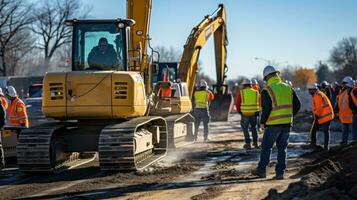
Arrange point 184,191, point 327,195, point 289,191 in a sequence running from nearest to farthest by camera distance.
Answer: point 327,195
point 289,191
point 184,191

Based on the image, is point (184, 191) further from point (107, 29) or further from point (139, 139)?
point (107, 29)

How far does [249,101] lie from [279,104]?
6276 mm

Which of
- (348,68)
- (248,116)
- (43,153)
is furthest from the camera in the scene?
(348,68)

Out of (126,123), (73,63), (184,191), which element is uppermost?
(73,63)

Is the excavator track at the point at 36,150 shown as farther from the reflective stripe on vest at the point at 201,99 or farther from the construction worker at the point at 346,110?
the reflective stripe on vest at the point at 201,99

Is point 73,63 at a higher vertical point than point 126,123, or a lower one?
higher

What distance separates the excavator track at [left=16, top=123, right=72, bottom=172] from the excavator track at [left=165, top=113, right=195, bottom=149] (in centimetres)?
534

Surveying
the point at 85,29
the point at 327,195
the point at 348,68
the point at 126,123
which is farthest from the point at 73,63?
the point at 348,68

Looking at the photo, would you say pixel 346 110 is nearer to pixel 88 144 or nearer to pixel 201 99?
pixel 201 99

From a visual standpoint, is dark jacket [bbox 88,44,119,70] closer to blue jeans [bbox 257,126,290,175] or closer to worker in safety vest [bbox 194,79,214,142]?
blue jeans [bbox 257,126,290,175]

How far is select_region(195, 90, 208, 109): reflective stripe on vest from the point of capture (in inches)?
828

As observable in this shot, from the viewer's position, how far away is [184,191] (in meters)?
10.2

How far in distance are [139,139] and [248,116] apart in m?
5.72

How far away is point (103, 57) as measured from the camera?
13227 mm
